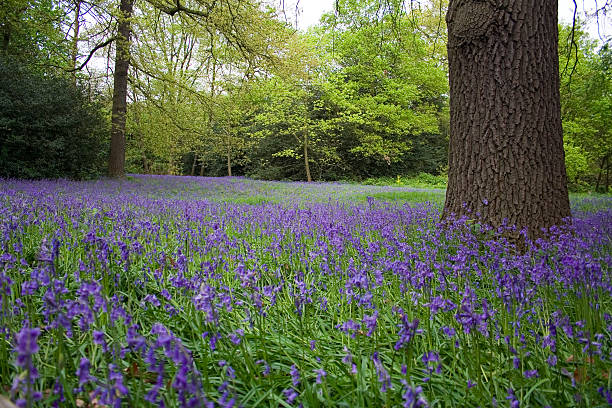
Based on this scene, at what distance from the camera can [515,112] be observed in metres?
3.75

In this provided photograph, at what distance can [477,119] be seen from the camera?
3.93m

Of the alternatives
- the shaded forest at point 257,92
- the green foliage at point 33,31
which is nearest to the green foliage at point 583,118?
the shaded forest at point 257,92

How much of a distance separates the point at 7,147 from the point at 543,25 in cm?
1393

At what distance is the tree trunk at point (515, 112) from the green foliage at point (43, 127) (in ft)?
40.7

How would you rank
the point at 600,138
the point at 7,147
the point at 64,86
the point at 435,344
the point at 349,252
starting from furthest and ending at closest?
the point at 600,138 → the point at 64,86 → the point at 7,147 → the point at 349,252 → the point at 435,344

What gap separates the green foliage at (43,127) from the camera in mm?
11219

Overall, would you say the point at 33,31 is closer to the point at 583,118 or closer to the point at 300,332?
the point at 300,332

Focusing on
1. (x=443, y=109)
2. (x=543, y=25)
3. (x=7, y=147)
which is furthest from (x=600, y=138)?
(x=7, y=147)

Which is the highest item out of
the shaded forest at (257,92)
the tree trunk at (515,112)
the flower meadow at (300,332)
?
the shaded forest at (257,92)

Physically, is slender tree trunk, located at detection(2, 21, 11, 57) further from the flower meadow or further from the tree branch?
the flower meadow

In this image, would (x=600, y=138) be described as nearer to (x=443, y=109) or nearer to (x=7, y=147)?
(x=443, y=109)

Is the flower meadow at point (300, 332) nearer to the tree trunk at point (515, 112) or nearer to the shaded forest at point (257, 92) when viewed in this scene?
the tree trunk at point (515, 112)

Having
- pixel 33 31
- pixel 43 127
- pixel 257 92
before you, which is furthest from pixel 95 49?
pixel 257 92

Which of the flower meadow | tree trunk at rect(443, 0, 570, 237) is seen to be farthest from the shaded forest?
the flower meadow
